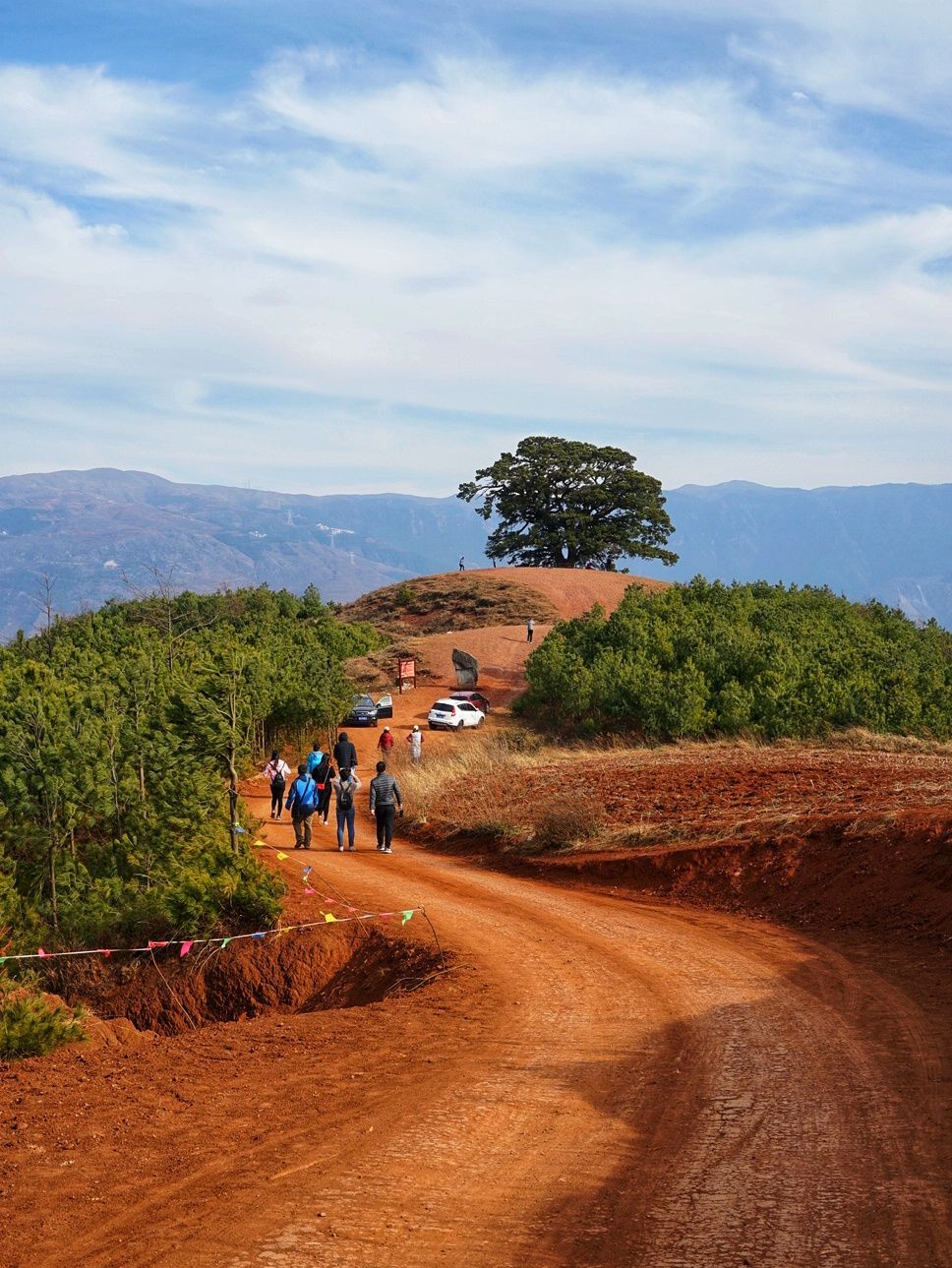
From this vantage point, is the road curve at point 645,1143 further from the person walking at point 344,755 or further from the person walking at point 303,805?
the person walking at point 344,755

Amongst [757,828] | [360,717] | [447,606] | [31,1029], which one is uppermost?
[447,606]

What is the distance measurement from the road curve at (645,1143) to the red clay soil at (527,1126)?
0.02m

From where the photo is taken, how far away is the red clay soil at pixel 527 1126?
6.07 metres

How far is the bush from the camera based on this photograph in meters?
10.3

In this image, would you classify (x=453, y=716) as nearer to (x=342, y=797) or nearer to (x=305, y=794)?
(x=342, y=797)

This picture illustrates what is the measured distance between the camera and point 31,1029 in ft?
33.9

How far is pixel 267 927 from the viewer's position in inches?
622

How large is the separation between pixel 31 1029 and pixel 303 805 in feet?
37.8

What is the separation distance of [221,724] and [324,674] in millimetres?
24713

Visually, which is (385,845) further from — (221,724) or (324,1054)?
(324,1054)

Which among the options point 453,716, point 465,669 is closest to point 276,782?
point 453,716

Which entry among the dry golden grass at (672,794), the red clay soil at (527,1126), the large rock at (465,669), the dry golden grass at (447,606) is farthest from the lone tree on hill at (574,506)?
the red clay soil at (527,1126)

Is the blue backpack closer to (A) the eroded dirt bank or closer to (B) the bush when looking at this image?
(A) the eroded dirt bank

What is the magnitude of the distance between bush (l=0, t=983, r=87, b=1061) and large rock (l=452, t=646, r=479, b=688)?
149 ft
